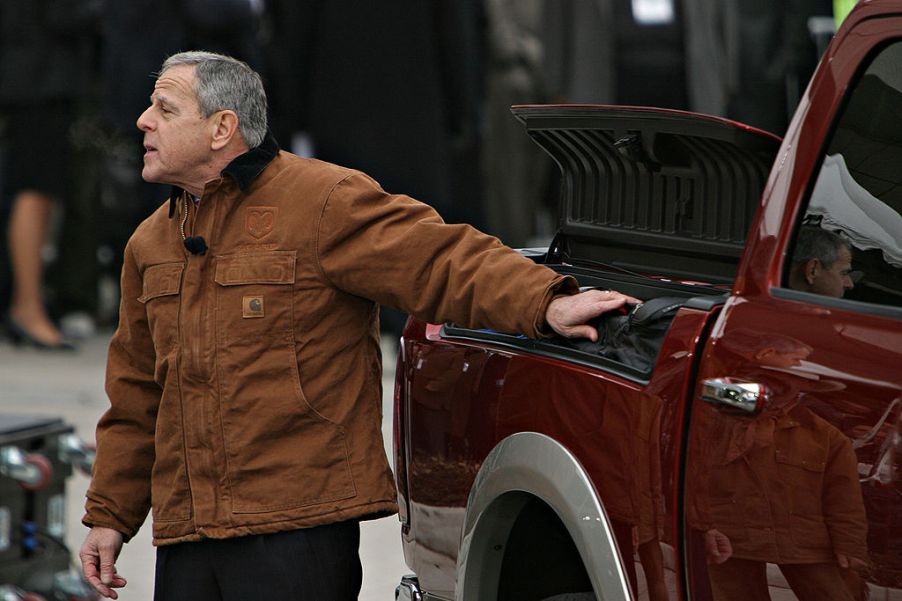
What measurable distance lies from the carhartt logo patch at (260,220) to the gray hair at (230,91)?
0.54 ft

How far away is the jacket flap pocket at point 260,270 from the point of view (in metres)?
3.66

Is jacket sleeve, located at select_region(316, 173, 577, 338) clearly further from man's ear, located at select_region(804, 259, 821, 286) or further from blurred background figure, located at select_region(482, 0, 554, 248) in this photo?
blurred background figure, located at select_region(482, 0, 554, 248)

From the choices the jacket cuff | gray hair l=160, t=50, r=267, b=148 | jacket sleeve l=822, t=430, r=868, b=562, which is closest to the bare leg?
gray hair l=160, t=50, r=267, b=148

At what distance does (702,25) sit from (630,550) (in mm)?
8763

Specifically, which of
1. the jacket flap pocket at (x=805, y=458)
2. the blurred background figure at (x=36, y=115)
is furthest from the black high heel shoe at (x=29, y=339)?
the jacket flap pocket at (x=805, y=458)

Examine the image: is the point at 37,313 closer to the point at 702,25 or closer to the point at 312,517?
the point at 702,25

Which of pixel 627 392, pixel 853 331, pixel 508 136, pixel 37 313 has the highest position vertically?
pixel 853 331

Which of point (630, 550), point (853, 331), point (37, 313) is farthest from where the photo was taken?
point (37, 313)

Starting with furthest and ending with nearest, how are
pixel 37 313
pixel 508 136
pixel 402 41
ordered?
pixel 508 136 → pixel 37 313 → pixel 402 41

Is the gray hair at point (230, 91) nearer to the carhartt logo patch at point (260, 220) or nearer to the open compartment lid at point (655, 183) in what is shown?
the carhartt logo patch at point (260, 220)

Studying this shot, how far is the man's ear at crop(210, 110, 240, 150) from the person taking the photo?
12.4ft

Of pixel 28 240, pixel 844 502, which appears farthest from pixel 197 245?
pixel 28 240

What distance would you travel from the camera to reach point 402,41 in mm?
9469

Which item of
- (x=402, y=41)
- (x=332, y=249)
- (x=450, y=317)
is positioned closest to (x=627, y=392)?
(x=450, y=317)
